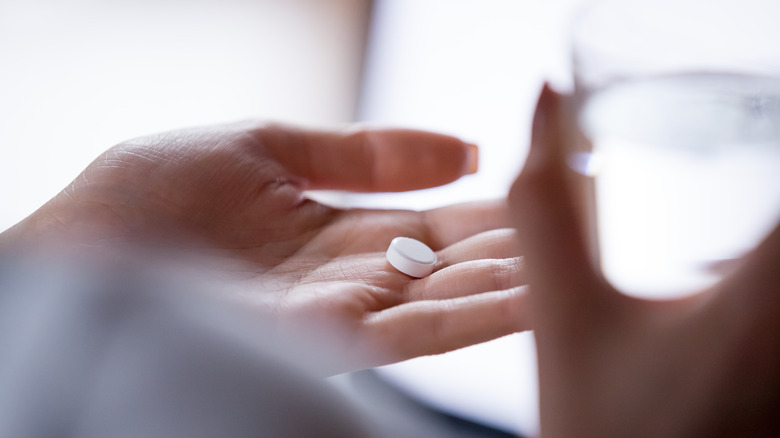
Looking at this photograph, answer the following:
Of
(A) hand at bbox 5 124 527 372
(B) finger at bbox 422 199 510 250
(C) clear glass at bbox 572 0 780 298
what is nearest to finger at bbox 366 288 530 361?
(A) hand at bbox 5 124 527 372

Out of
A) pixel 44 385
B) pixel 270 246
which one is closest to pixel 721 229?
pixel 270 246

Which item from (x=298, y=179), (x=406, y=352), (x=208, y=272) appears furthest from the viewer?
(x=298, y=179)

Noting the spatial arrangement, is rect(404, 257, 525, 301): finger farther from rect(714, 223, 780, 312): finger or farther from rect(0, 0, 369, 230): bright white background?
rect(0, 0, 369, 230): bright white background

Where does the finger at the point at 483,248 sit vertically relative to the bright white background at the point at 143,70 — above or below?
below

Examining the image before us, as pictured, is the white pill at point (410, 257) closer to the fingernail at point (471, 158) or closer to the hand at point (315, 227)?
the hand at point (315, 227)

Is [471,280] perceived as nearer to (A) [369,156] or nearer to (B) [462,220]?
(B) [462,220]

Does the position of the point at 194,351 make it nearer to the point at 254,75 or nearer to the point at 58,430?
the point at 58,430

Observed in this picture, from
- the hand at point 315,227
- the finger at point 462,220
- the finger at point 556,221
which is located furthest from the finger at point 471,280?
the finger at point 556,221
